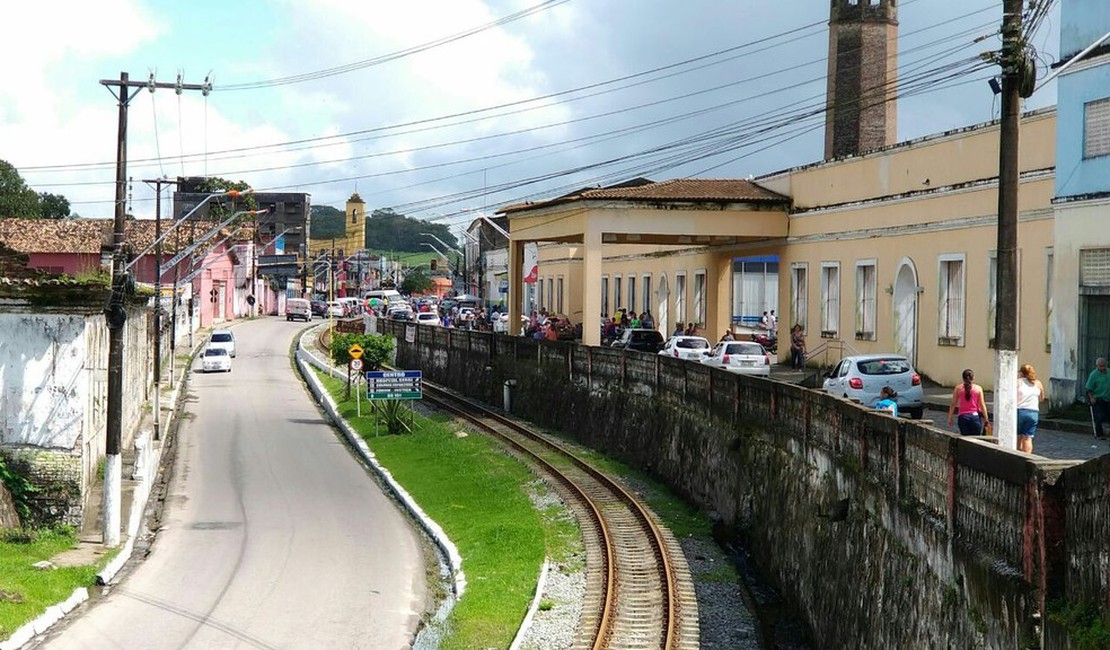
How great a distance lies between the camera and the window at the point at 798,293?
4419 cm

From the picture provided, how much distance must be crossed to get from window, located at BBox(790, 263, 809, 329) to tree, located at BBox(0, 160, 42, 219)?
272 feet

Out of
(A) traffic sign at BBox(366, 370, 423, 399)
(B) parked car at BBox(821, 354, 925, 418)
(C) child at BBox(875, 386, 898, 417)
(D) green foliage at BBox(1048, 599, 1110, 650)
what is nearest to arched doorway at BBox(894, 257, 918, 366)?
(B) parked car at BBox(821, 354, 925, 418)

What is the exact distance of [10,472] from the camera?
24359 millimetres

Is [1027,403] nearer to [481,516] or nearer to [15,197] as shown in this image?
[481,516]

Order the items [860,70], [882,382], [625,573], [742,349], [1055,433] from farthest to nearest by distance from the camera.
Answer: [860,70], [742,349], [882,382], [1055,433], [625,573]

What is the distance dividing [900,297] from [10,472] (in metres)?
23.6

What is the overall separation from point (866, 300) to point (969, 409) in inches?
834

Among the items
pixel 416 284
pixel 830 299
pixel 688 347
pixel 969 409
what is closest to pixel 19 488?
pixel 969 409

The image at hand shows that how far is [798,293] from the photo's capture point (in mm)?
44688

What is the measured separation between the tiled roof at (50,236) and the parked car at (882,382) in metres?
55.2

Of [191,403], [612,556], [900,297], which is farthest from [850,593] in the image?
[191,403]

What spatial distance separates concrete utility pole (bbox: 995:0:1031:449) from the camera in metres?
15.3

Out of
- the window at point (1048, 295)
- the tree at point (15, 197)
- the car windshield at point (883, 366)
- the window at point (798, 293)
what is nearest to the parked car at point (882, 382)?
the car windshield at point (883, 366)

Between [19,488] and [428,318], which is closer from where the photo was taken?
[19,488]
